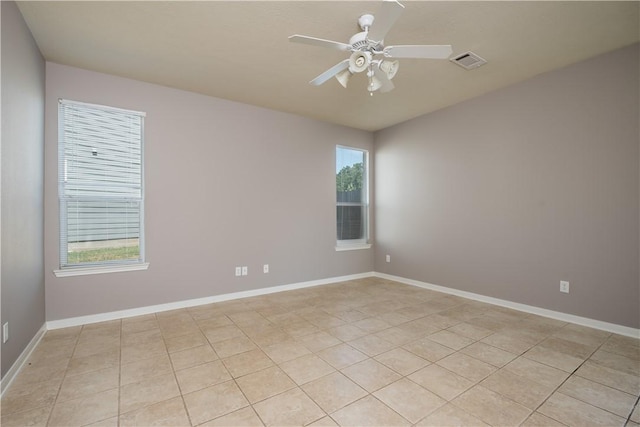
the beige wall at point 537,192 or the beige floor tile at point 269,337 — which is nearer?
the beige floor tile at point 269,337

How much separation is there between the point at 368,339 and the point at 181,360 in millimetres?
1595

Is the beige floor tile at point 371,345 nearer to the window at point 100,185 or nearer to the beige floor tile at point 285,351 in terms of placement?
the beige floor tile at point 285,351

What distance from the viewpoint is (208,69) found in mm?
3133

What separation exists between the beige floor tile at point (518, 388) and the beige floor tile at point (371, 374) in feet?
2.03

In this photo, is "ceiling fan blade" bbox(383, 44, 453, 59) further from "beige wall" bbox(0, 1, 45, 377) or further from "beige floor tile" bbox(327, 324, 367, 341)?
"beige wall" bbox(0, 1, 45, 377)

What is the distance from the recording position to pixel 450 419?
65.8 inches

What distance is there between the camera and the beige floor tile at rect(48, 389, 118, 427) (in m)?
1.66

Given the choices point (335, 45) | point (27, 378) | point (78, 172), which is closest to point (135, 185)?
point (78, 172)

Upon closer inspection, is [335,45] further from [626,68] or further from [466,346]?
[626,68]

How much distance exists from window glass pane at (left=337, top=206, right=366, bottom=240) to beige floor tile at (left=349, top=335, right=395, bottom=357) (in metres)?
2.57

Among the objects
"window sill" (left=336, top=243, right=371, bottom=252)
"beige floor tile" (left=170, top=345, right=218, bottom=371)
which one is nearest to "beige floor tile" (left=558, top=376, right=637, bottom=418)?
"beige floor tile" (left=170, top=345, right=218, bottom=371)

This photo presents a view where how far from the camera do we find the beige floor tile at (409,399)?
1732 mm

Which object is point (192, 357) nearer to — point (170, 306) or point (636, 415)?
point (170, 306)

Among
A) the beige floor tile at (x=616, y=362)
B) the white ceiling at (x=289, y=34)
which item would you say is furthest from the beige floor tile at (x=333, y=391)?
the white ceiling at (x=289, y=34)
